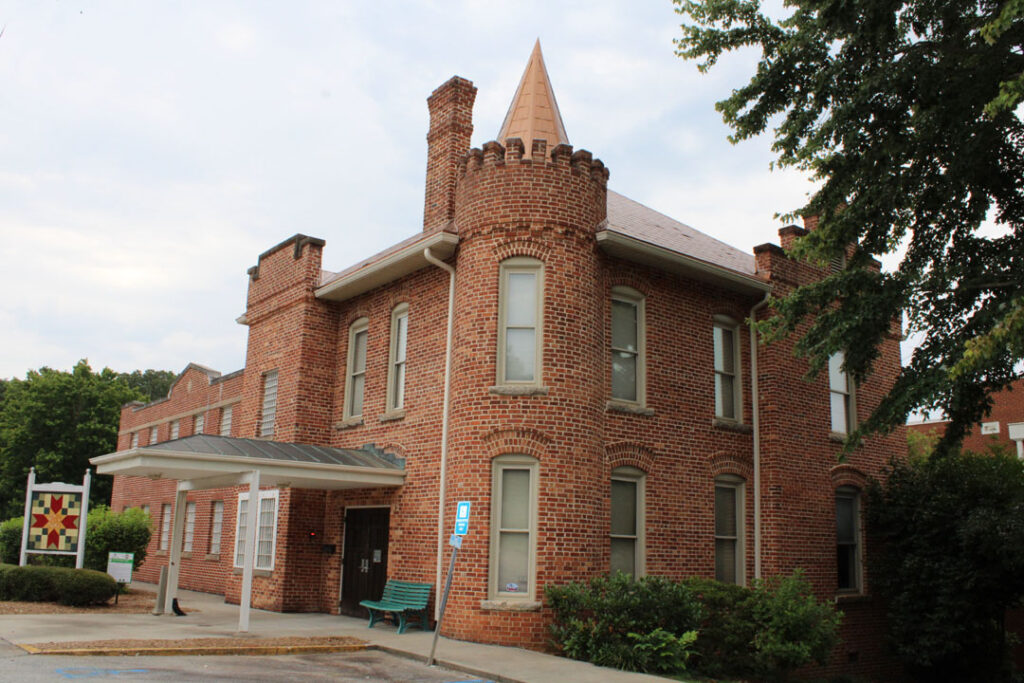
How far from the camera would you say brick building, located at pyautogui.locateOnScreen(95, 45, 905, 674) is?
1465cm

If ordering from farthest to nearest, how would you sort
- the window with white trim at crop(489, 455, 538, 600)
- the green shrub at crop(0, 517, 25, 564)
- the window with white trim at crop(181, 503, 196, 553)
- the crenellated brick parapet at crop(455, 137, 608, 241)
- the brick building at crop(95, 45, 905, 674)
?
1. the window with white trim at crop(181, 503, 196, 553)
2. the green shrub at crop(0, 517, 25, 564)
3. the crenellated brick parapet at crop(455, 137, 608, 241)
4. the brick building at crop(95, 45, 905, 674)
5. the window with white trim at crop(489, 455, 538, 600)

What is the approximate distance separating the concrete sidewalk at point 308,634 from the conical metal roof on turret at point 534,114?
992 cm

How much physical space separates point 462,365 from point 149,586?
53.2 feet

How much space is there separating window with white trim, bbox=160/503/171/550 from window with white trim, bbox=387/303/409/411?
14.7m

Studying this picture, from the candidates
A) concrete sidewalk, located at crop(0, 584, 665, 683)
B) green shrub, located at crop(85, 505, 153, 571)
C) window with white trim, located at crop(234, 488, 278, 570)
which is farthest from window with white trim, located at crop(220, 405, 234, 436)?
concrete sidewalk, located at crop(0, 584, 665, 683)

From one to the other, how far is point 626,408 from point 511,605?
4.10 meters

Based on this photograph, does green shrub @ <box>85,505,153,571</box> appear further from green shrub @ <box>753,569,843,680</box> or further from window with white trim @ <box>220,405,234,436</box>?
green shrub @ <box>753,569,843,680</box>

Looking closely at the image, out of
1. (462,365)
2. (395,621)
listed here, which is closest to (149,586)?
(395,621)

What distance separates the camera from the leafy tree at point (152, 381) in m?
76.9

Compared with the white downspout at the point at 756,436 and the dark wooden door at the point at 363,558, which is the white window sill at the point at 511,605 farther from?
the white downspout at the point at 756,436

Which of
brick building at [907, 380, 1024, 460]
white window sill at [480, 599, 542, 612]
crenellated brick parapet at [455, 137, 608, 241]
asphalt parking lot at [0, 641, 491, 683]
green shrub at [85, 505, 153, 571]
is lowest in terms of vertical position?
asphalt parking lot at [0, 641, 491, 683]

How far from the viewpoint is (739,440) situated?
58.1ft

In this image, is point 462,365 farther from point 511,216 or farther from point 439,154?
point 439,154

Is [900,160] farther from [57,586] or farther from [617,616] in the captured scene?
[57,586]
